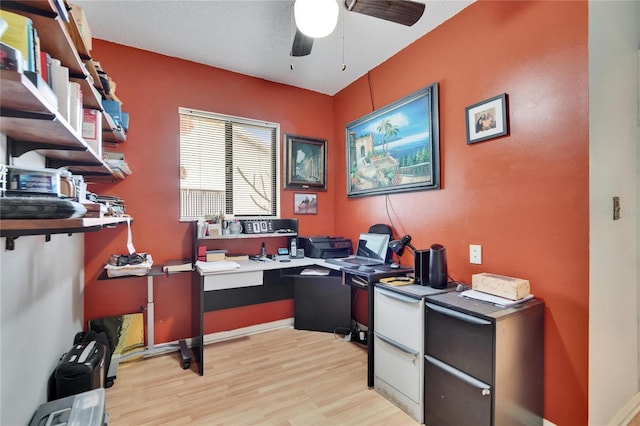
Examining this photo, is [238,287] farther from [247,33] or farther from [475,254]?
[247,33]

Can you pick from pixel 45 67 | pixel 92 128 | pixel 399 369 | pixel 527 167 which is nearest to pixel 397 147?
pixel 527 167

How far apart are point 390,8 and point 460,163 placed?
1.16 metres

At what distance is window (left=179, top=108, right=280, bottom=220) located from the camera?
9.55ft

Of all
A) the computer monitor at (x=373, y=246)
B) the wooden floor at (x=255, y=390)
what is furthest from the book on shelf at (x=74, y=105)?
the computer monitor at (x=373, y=246)

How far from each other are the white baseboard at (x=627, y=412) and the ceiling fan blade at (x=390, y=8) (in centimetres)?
263

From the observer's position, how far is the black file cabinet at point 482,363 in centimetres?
143

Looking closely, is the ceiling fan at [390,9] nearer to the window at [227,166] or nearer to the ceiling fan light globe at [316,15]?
the ceiling fan light globe at [316,15]

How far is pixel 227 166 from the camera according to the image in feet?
10.3

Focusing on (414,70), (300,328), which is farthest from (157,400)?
(414,70)

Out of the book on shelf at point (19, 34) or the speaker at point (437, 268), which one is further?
the speaker at point (437, 268)

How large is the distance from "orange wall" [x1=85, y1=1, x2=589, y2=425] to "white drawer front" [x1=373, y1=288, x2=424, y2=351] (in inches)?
22.8

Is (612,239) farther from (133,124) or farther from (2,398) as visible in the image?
(133,124)

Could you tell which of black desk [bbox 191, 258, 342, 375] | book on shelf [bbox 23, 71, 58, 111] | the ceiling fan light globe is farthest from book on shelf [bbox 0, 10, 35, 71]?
black desk [bbox 191, 258, 342, 375]

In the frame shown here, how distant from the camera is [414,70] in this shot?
8.44 ft
